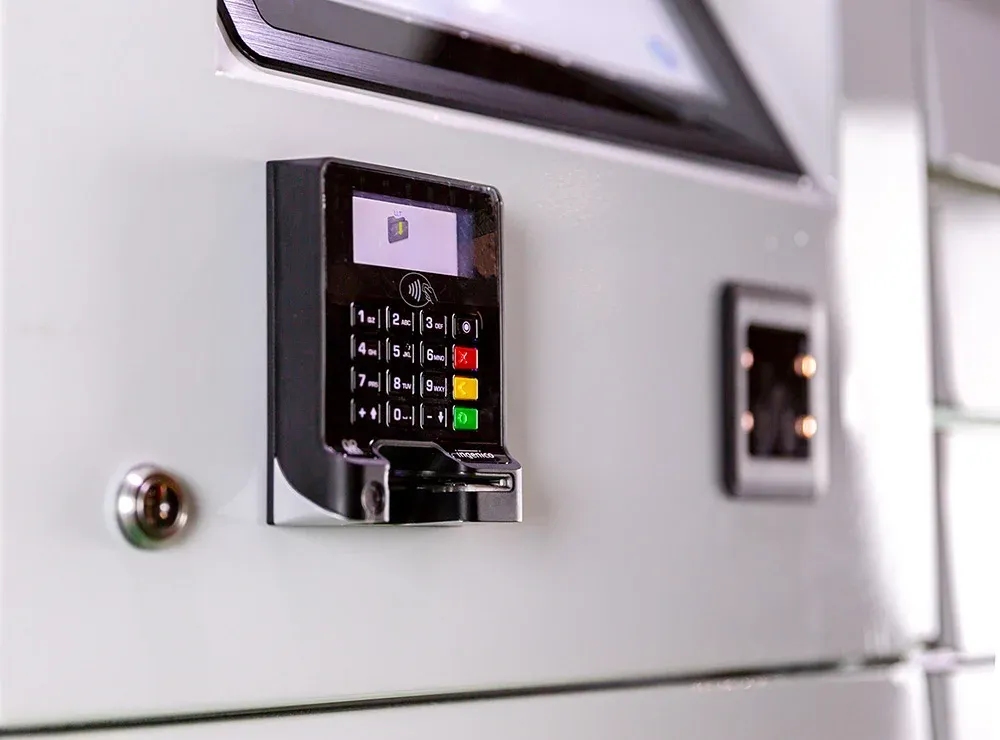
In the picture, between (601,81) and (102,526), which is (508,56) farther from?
(102,526)

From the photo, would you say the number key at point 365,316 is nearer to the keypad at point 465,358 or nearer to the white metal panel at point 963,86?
the keypad at point 465,358

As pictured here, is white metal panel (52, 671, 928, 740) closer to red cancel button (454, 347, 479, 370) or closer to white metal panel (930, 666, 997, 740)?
white metal panel (930, 666, 997, 740)

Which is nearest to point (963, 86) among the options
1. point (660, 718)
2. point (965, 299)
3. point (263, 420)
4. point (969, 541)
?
point (965, 299)

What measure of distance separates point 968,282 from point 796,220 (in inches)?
10.1

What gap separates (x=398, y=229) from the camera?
2.25ft

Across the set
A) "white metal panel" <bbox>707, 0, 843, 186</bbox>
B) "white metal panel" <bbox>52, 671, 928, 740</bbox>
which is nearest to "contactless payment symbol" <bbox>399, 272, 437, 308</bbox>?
"white metal panel" <bbox>52, 671, 928, 740</bbox>

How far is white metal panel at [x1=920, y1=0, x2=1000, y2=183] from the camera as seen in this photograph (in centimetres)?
111

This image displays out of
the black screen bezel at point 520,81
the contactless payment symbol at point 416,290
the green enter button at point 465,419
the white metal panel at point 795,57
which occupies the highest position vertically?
the white metal panel at point 795,57

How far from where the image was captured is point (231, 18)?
0.66 m

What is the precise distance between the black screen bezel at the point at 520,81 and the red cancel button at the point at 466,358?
0.15m

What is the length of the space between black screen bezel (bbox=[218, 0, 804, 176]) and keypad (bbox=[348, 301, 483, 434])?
14cm

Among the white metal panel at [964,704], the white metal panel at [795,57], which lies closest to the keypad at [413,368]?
the white metal panel at [795,57]

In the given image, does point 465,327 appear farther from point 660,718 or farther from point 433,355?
point 660,718

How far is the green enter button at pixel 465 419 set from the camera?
69cm
